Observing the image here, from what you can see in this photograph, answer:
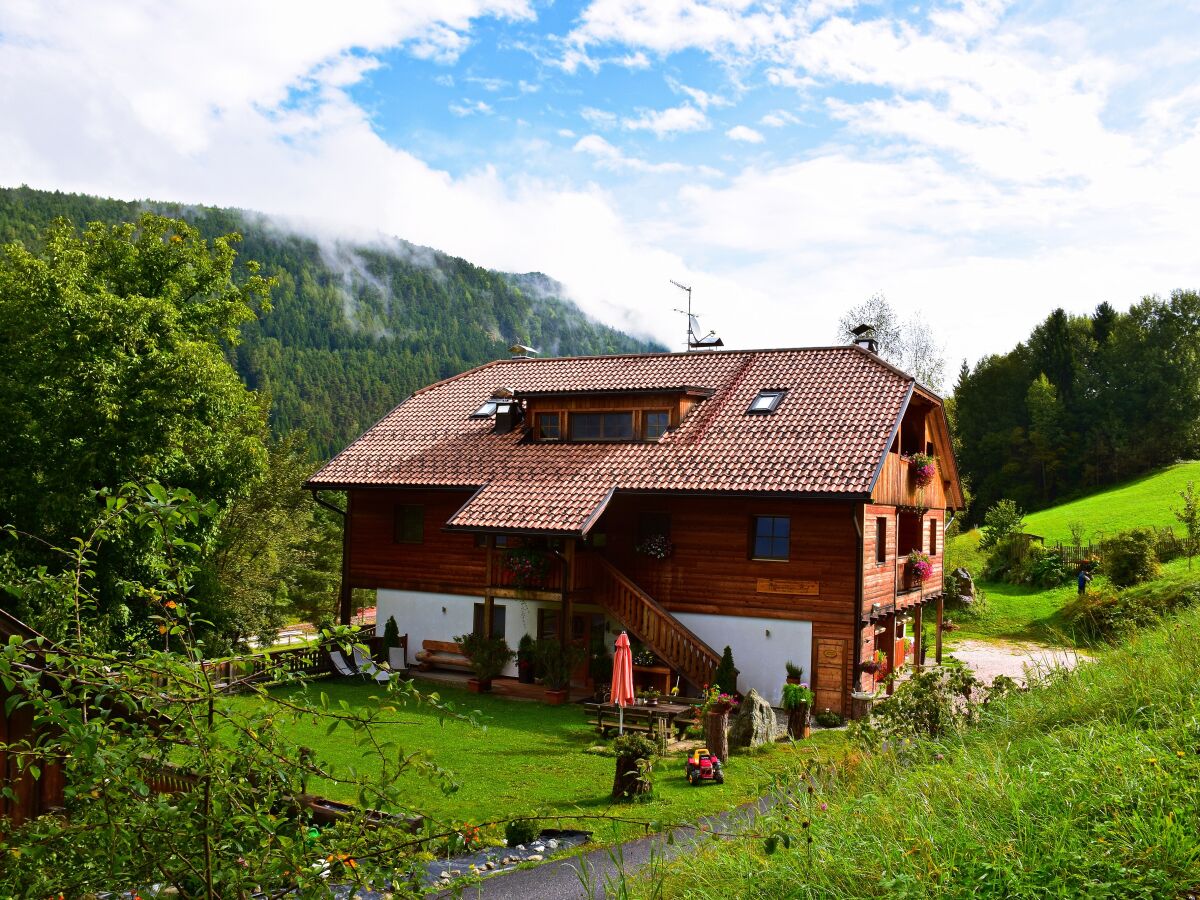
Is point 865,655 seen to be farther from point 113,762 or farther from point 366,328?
point 366,328

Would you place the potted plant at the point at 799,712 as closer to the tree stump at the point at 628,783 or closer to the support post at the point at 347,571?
the tree stump at the point at 628,783

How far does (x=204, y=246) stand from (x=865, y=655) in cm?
1948

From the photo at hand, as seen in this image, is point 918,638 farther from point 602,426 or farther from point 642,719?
point 642,719

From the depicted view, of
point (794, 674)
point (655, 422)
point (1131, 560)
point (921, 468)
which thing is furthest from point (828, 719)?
point (1131, 560)

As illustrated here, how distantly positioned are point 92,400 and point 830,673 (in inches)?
658

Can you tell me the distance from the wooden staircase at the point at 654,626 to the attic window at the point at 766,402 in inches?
197

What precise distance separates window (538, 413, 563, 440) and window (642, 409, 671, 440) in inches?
96.8

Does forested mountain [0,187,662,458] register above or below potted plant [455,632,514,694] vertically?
above

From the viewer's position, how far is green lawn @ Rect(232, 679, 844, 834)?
503 inches

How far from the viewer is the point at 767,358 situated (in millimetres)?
24594

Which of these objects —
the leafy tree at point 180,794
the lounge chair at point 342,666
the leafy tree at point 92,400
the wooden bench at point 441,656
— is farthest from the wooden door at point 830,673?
the leafy tree at point 180,794

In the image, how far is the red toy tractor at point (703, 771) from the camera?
1392cm

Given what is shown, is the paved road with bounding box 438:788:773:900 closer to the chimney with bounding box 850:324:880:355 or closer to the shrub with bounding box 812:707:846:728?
the shrub with bounding box 812:707:846:728

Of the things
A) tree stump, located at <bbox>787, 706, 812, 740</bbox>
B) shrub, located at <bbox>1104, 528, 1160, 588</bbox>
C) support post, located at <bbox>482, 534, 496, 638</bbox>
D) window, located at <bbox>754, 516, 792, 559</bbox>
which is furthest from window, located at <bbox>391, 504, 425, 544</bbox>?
shrub, located at <bbox>1104, 528, 1160, 588</bbox>
